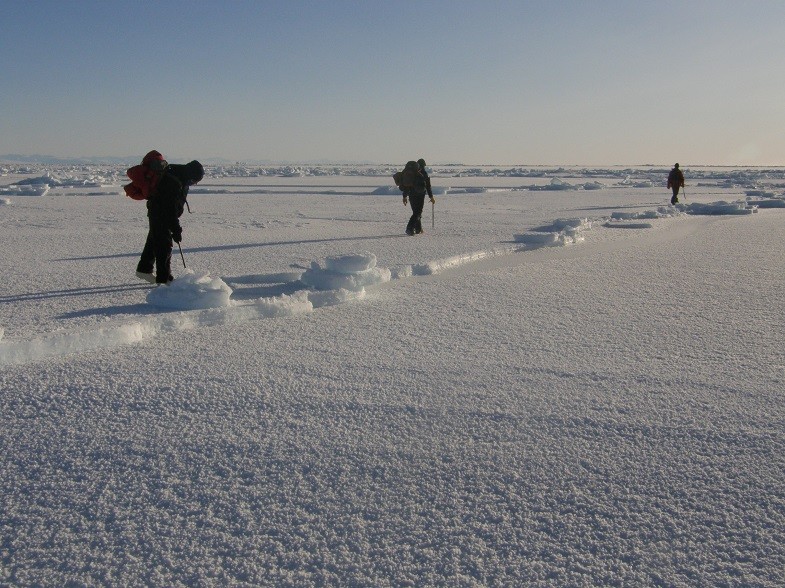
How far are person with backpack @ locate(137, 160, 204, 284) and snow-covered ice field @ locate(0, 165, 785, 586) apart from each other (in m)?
0.55

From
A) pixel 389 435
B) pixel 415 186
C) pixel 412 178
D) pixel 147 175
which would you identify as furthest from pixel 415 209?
pixel 389 435

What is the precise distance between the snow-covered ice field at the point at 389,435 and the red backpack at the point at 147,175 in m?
0.88

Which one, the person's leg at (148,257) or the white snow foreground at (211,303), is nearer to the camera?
the white snow foreground at (211,303)

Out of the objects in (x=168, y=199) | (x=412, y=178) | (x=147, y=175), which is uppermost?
(x=412, y=178)

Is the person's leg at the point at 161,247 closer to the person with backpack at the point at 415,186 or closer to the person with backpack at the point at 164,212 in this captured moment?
the person with backpack at the point at 164,212

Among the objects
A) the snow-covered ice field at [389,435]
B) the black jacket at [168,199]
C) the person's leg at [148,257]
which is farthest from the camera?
the person's leg at [148,257]

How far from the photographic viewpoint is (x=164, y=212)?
4.96 m

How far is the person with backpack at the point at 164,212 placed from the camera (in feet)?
16.2

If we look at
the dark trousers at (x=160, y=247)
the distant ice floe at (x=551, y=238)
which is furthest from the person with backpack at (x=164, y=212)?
the distant ice floe at (x=551, y=238)

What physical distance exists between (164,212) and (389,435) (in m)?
3.50

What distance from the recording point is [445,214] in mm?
13562

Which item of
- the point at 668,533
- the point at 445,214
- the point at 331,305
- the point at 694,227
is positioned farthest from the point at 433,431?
the point at 445,214

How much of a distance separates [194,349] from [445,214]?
35.4ft

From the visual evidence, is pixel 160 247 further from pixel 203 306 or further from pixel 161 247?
pixel 203 306
